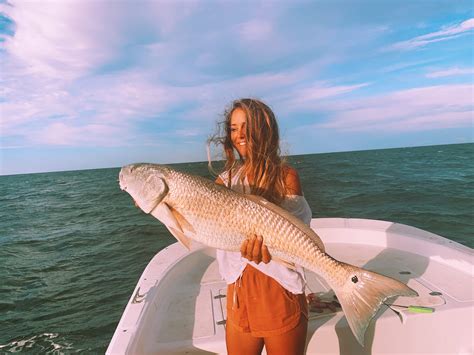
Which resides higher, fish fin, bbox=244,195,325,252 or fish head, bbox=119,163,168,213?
fish head, bbox=119,163,168,213

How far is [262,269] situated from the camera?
7.89 feet

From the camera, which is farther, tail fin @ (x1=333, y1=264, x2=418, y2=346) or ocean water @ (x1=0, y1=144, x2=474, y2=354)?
ocean water @ (x1=0, y1=144, x2=474, y2=354)

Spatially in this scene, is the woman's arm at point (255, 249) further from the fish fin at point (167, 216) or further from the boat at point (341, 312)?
the boat at point (341, 312)

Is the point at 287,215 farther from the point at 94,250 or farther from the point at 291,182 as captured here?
the point at 94,250

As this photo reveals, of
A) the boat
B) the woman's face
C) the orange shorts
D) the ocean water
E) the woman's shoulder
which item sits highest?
the woman's face

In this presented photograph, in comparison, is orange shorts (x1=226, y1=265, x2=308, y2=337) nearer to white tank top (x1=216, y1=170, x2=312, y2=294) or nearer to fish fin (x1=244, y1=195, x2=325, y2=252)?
white tank top (x1=216, y1=170, x2=312, y2=294)

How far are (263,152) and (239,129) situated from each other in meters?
0.28

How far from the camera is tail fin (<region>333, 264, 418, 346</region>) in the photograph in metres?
2.18

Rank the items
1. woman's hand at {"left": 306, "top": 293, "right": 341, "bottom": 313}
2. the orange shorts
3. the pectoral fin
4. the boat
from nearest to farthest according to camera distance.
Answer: the orange shorts, the pectoral fin, the boat, woman's hand at {"left": 306, "top": 293, "right": 341, "bottom": 313}

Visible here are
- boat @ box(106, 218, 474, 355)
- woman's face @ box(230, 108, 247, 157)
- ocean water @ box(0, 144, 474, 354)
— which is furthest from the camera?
ocean water @ box(0, 144, 474, 354)

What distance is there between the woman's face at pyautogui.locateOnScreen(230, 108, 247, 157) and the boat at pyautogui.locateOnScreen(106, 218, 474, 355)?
2107 mm

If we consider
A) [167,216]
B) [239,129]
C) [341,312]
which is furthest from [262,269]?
[341,312]

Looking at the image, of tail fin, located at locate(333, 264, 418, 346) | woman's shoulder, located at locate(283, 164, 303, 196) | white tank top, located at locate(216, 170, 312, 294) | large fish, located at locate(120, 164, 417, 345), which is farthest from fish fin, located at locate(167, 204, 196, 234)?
tail fin, located at locate(333, 264, 418, 346)

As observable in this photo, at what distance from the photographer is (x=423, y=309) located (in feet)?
11.1
